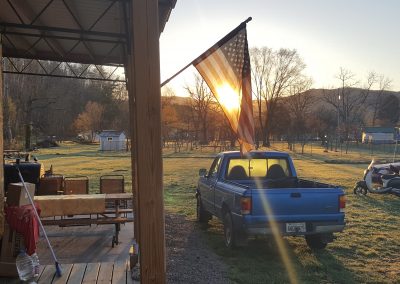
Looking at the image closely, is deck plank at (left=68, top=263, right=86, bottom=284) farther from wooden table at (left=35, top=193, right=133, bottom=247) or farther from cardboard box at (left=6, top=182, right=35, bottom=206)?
wooden table at (left=35, top=193, right=133, bottom=247)

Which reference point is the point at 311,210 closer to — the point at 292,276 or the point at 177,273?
the point at 292,276

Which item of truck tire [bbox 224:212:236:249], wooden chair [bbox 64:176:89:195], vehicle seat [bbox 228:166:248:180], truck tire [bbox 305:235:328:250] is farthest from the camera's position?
wooden chair [bbox 64:176:89:195]

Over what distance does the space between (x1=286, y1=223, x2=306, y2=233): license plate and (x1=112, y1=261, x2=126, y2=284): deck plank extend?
302 cm

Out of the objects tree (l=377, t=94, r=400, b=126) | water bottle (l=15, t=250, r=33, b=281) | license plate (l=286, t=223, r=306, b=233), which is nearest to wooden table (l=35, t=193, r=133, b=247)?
water bottle (l=15, t=250, r=33, b=281)

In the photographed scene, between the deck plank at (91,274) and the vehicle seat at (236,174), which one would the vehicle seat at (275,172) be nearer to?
the vehicle seat at (236,174)

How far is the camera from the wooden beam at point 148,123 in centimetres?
360

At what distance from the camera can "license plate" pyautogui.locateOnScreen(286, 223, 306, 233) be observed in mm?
7371

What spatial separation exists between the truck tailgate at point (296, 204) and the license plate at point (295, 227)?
9cm

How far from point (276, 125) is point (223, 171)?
70094 mm

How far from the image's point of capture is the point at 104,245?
787 centimetres

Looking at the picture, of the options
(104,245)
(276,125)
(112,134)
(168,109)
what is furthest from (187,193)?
(276,125)

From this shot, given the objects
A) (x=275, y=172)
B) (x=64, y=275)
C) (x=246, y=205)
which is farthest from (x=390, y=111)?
(x=64, y=275)

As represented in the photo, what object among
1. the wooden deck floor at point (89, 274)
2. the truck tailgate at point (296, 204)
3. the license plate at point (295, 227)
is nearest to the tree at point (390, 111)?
the truck tailgate at point (296, 204)

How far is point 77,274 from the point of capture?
5.37 meters
